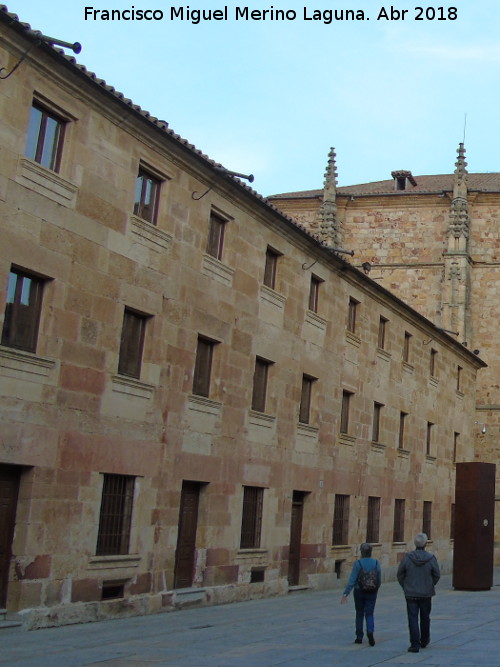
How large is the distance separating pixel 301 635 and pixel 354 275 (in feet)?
41.9

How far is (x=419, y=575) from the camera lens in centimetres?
1234

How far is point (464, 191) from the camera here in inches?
1668

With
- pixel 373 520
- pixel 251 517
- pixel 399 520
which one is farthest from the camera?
pixel 399 520

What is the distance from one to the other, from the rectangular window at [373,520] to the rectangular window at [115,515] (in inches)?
481

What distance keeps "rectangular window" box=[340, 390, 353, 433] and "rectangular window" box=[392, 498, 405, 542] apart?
196 inches

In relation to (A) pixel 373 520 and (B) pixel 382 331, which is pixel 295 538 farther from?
(B) pixel 382 331

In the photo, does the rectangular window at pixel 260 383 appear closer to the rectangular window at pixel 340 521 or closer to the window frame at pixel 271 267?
the window frame at pixel 271 267

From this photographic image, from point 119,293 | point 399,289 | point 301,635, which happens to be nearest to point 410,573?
point 301,635

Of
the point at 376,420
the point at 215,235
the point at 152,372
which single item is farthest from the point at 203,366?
Result: the point at 376,420

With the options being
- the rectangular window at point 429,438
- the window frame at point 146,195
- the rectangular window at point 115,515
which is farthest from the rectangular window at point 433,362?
the rectangular window at point 115,515

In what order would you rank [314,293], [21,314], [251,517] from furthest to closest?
[314,293]
[251,517]
[21,314]

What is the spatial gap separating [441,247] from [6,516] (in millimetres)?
32373

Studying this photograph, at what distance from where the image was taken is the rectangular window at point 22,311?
13.4 meters

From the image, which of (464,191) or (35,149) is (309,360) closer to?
(35,149)
